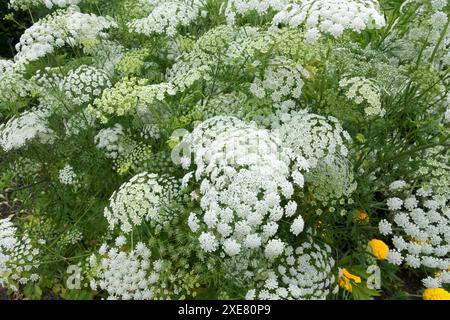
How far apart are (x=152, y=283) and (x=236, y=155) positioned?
1.36 meters

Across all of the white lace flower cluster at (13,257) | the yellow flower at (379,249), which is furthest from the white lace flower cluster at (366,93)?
the white lace flower cluster at (13,257)

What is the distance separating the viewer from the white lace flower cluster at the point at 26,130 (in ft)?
15.1

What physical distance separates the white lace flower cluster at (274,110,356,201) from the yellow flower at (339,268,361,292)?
3.28 ft

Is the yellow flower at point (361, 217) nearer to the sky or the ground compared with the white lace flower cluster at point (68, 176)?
nearer to the ground

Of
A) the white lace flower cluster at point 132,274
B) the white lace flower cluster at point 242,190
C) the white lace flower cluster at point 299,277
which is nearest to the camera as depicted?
the white lace flower cluster at point 242,190

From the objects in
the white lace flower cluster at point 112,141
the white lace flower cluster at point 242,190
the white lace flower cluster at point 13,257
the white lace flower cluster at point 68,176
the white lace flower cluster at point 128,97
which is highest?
the white lace flower cluster at point 128,97

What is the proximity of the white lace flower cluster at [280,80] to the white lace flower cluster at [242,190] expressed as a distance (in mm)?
595

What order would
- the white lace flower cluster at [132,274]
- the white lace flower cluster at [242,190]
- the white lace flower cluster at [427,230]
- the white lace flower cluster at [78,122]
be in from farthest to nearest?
the white lace flower cluster at [78,122]
the white lace flower cluster at [427,230]
the white lace flower cluster at [132,274]
the white lace flower cluster at [242,190]

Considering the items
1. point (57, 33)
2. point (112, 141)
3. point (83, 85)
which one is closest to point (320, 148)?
point (112, 141)

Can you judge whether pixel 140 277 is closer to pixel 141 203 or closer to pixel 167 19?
pixel 141 203

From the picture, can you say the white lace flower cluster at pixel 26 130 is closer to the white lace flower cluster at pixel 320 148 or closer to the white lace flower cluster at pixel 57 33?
the white lace flower cluster at pixel 57 33

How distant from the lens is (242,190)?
3088 mm

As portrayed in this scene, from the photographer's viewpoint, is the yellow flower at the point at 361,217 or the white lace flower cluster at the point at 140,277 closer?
the white lace flower cluster at the point at 140,277
